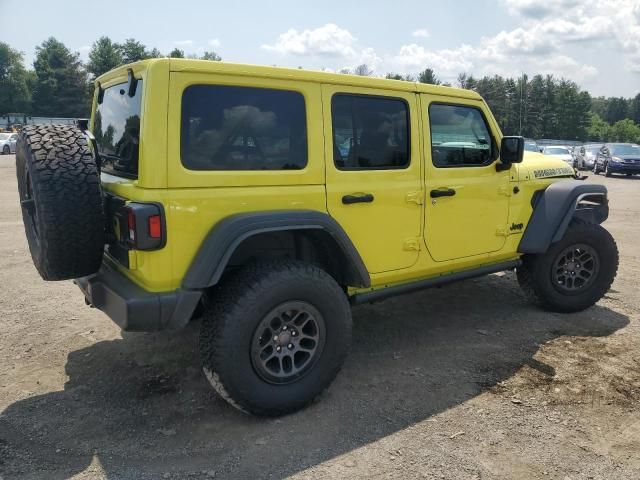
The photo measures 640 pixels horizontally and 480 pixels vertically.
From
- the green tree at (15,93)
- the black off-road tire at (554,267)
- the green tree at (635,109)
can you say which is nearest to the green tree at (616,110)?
the green tree at (635,109)

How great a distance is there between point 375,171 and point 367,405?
1.54 meters

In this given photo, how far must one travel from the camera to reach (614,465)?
2.75 m

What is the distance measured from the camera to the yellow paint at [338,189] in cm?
277

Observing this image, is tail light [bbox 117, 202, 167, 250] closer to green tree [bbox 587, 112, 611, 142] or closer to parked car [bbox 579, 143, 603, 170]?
parked car [bbox 579, 143, 603, 170]

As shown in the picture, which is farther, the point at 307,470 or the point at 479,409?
the point at 479,409

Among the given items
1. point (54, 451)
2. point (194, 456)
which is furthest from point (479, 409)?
point (54, 451)

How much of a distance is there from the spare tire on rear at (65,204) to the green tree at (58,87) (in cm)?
7740

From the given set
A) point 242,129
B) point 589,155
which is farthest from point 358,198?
point 589,155

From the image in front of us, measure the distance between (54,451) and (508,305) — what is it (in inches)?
162

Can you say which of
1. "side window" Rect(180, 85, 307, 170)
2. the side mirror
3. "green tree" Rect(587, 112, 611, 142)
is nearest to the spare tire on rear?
"side window" Rect(180, 85, 307, 170)

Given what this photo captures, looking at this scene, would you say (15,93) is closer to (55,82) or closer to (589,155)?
(55,82)

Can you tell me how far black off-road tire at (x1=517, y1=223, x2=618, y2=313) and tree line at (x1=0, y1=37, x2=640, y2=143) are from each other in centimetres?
6939

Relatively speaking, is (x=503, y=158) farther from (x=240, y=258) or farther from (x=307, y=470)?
(x=307, y=470)

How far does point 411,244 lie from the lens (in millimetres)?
3762
